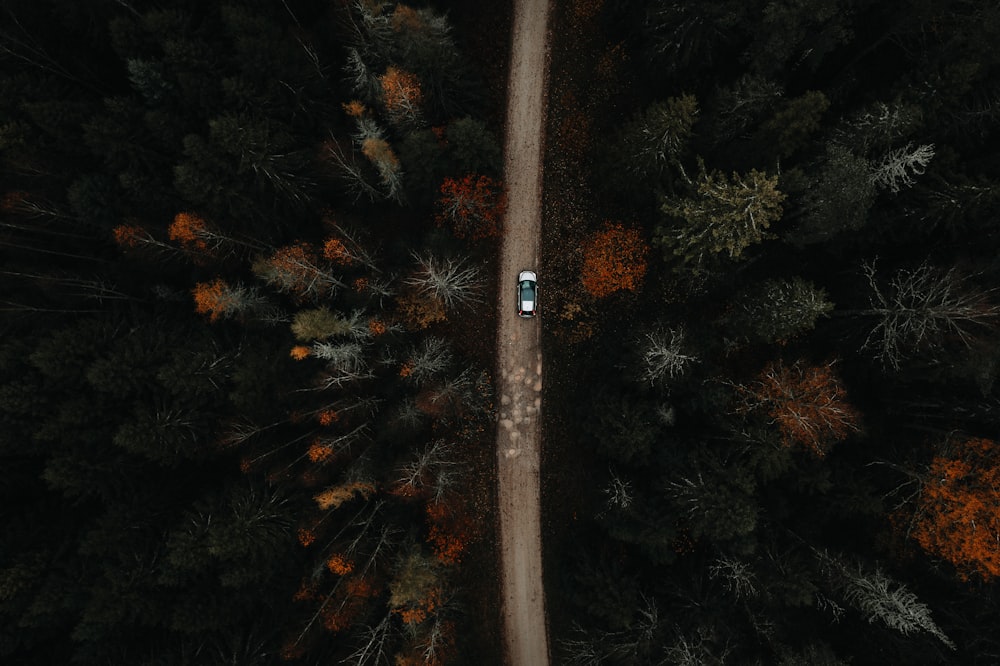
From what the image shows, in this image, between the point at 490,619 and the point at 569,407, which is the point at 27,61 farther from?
the point at 490,619

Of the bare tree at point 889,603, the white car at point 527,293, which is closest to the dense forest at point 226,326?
the white car at point 527,293

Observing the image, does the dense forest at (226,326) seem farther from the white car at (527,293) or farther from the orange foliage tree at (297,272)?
the white car at (527,293)

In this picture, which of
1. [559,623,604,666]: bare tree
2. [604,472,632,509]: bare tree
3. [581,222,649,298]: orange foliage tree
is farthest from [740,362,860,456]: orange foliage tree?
[559,623,604,666]: bare tree

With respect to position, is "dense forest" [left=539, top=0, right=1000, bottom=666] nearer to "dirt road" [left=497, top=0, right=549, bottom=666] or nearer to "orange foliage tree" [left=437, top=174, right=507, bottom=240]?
"dirt road" [left=497, top=0, right=549, bottom=666]

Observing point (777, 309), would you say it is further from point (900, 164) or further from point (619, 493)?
point (619, 493)

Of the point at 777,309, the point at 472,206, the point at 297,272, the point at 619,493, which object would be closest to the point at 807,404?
the point at 777,309

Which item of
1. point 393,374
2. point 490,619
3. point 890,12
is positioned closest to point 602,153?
point 890,12
